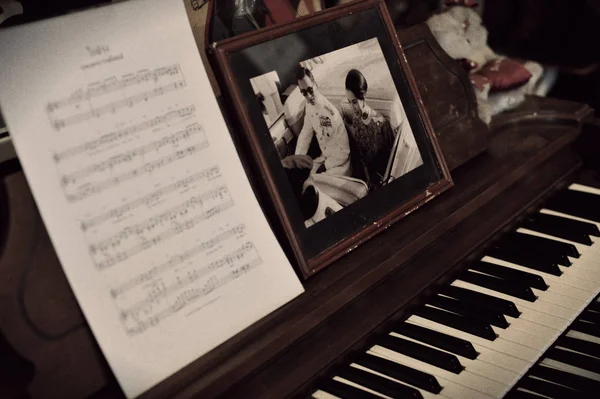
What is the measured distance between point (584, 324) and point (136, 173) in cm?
86

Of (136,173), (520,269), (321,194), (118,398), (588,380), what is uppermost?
(136,173)

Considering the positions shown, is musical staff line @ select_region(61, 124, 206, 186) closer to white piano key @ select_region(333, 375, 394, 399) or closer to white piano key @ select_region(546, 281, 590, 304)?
white piano key @ select_region(333, 375, 394, 399)

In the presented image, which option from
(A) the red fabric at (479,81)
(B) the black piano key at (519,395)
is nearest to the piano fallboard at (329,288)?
(A) the red fabric at (479,81)

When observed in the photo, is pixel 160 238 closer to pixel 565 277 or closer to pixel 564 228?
pixel 565 277

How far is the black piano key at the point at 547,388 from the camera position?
91 cm

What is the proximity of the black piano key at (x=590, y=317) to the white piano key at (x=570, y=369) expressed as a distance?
0.12 meters

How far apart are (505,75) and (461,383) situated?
88 cm

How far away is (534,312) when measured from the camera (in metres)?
1.03

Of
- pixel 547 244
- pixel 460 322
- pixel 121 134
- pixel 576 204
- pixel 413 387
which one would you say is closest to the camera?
pixel 121 134

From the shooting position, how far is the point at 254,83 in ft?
2.87

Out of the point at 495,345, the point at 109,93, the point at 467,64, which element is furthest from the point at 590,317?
the point at 109,93

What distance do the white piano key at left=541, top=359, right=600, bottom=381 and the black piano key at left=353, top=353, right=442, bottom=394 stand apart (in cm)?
25

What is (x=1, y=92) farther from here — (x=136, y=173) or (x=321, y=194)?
(x=321, y=194)

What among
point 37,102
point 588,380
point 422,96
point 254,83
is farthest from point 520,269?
point 37,102
